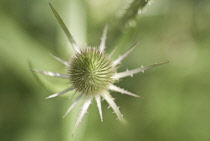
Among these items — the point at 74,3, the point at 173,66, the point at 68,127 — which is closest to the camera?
the point at 68,127

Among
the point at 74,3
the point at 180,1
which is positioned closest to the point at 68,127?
the point at 74,3

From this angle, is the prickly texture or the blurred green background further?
the blurred green background

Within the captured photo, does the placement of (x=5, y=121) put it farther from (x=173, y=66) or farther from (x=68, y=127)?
(x=173, y=66)

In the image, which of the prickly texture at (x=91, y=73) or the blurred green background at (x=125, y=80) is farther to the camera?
the blurred green background at (x=125, y=80)
